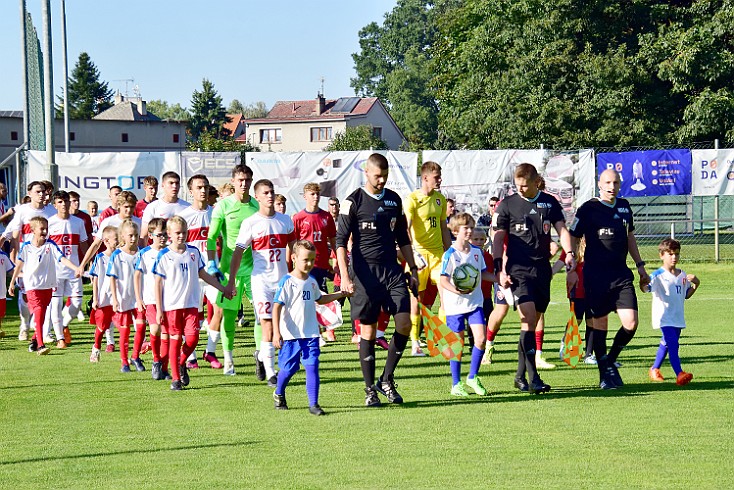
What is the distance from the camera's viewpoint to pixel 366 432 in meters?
8.45

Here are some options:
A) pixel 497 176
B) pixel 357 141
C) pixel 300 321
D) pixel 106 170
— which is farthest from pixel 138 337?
pixel 357 141

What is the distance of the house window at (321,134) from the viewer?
116812 mm

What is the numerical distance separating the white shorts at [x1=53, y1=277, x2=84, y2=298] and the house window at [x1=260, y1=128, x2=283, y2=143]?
105 m

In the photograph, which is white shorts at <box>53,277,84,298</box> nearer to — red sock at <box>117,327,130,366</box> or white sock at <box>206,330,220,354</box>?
red sock at <box>117,327,130,366</box>

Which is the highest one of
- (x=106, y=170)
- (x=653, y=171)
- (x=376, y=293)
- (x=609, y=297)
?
(x=106, y=170)

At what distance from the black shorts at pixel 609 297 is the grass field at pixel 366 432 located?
816 mm

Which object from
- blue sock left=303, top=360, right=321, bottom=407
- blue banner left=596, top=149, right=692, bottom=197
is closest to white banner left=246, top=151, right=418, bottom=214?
blue banner left=596, top=149, right=692, bottom=197

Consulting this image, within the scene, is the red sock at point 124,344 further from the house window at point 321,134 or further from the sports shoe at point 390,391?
the house window at point 321,134

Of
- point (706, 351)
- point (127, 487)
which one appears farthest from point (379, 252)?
point (706, 351)

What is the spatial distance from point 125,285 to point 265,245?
2.58 meters

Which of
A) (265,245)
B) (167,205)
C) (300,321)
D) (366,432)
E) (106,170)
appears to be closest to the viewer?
(366,432)

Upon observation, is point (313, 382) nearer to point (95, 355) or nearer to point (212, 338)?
point (212, 338)

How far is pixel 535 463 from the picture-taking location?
7.28 meters

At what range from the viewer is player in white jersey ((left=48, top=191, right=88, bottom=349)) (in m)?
14.8
